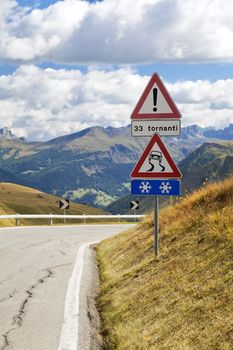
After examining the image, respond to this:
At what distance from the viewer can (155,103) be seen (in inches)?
377

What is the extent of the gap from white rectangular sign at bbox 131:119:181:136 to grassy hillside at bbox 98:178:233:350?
1.76 metres

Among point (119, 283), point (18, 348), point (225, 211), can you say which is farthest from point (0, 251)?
point (18, 348)

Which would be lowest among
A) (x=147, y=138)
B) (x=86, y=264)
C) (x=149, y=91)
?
(x=86, y=264)

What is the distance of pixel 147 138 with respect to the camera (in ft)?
32.6

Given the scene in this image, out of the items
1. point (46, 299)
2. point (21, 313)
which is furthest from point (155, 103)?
point (21, 313)

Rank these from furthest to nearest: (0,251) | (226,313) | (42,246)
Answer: (42,246), (0,251), (226,313)

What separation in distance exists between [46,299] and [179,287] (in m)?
2.69

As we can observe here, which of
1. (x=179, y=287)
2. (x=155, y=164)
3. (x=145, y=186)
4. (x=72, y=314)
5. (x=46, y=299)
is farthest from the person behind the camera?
(x=145, y=186)

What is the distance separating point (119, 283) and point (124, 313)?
229cm

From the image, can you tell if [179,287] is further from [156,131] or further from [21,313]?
[156,131]

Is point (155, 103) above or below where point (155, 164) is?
above

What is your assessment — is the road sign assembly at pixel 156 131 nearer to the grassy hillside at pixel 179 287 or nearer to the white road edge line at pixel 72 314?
the grassy hillside at pixel 179 287

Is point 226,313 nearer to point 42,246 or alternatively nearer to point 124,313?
point 124,313

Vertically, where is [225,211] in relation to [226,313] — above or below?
above
